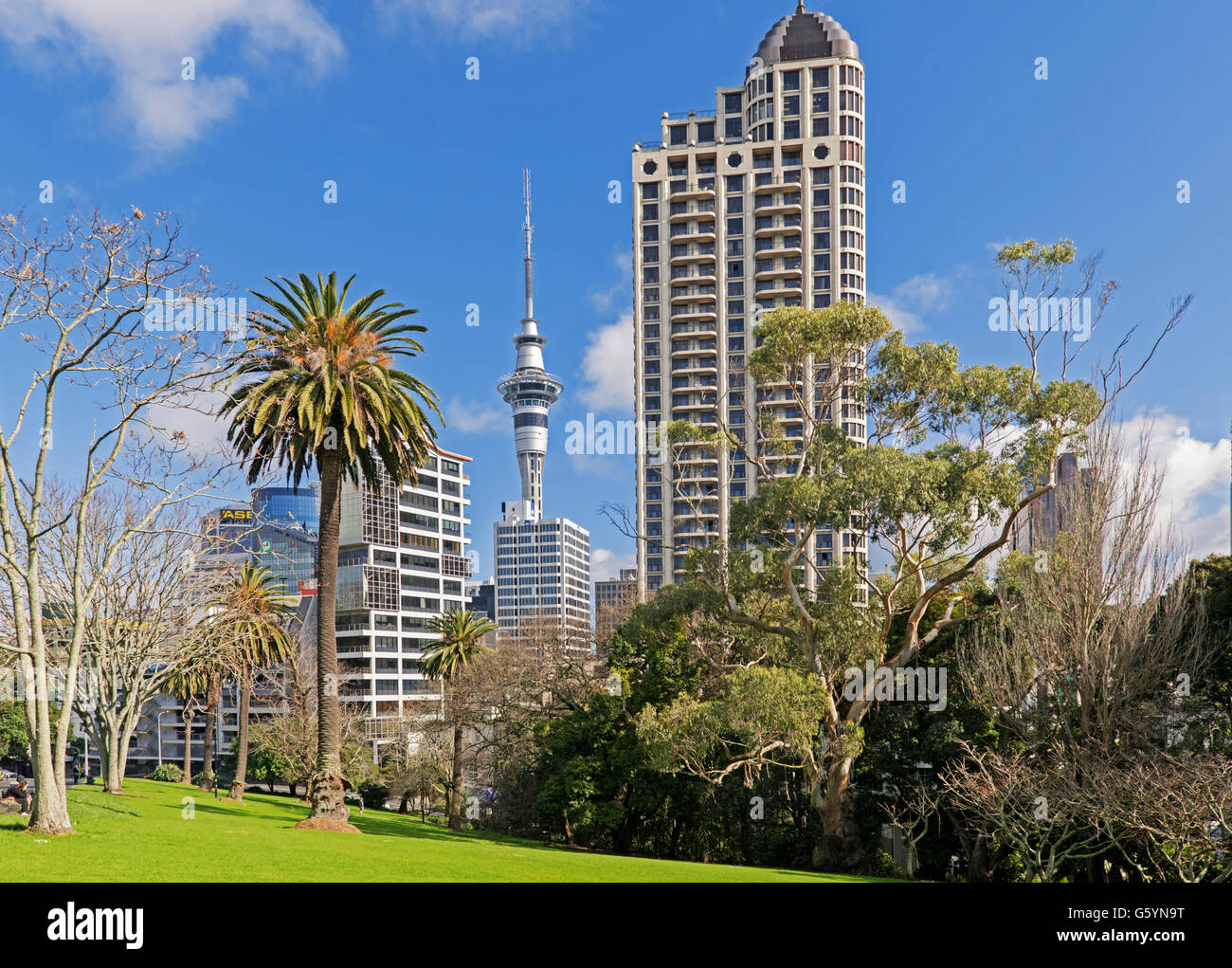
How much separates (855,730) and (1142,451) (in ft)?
32.8

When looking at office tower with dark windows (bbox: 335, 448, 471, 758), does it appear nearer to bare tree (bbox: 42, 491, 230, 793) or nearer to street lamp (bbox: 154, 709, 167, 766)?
street lamp (bbox: 154, 709, 167, 766)

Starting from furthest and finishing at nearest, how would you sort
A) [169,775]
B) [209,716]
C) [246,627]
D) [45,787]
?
[169,775], [209,716], [246,627], [45,787]

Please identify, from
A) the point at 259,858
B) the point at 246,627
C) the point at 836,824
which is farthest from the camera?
the point at 246,627

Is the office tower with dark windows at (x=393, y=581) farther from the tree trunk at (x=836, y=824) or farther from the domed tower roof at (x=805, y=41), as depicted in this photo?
the tree trunk at (x=836, y=824)

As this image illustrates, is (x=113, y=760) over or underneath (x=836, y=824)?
over

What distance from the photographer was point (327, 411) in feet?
80.4

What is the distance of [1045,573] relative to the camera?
22625 mm

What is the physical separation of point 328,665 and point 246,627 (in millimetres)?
24637

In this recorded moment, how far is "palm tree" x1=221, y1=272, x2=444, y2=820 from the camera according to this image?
24781mm

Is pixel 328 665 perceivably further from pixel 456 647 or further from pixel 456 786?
pixel 456 647

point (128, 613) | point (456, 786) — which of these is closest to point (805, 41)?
point (456, 786)

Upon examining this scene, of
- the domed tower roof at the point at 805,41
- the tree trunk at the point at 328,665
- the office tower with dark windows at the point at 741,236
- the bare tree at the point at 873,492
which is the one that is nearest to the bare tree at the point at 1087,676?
the bare tree at the point at 873,492

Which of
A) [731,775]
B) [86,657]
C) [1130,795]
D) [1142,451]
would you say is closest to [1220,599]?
[1142,451]

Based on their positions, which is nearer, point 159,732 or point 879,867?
point 879,867
